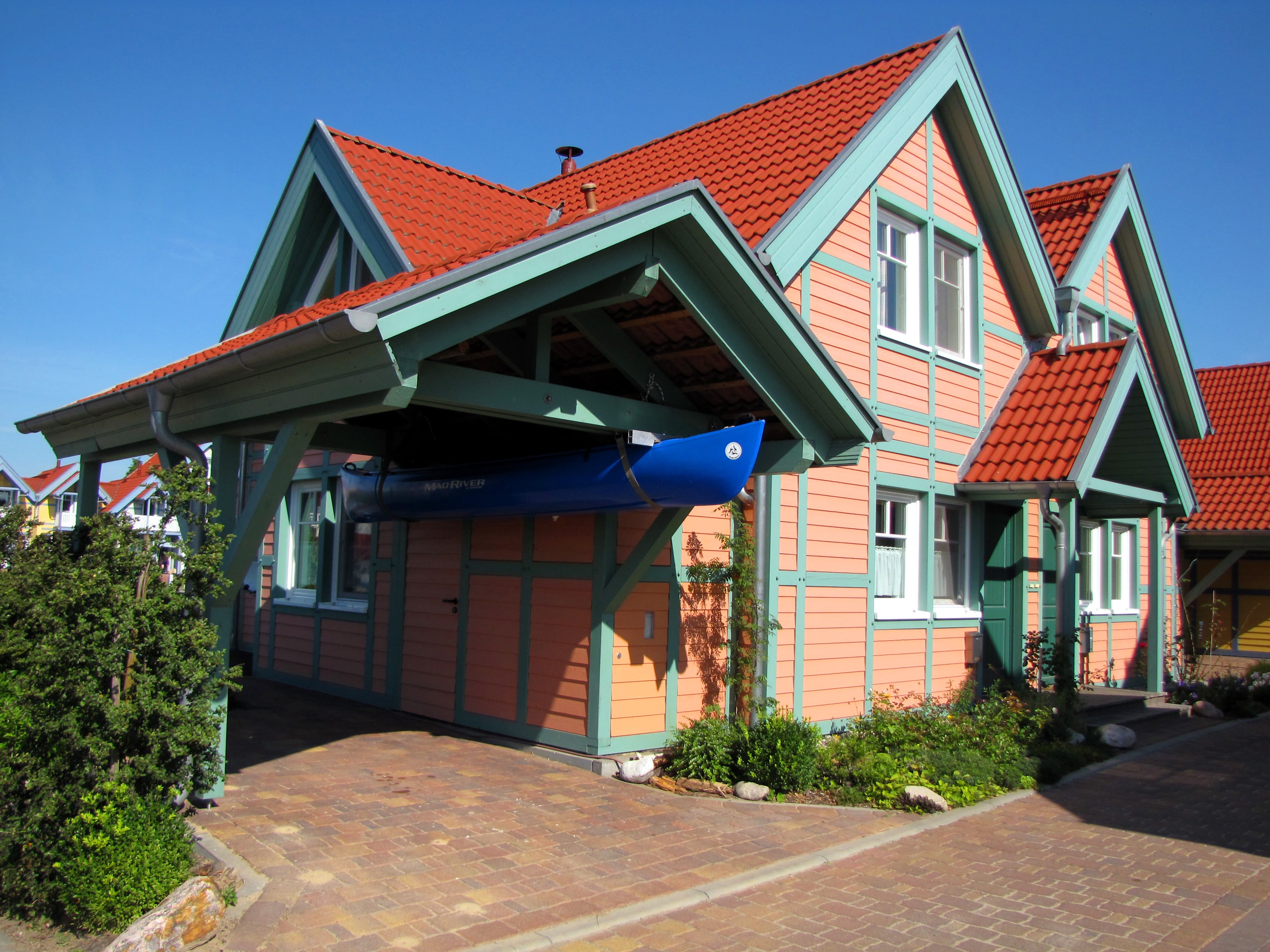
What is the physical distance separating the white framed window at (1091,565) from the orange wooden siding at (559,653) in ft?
31.8

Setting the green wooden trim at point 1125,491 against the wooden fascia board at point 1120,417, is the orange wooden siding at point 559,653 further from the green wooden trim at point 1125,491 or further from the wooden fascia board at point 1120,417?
the green wooden trim at point 1125,491

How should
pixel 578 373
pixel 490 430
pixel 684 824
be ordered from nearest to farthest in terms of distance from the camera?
pixel 684 824, pixel 578 373, pixel 490 430

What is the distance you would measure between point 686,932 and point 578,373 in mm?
4526

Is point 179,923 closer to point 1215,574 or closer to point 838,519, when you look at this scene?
point 838,519

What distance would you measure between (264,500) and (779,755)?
14.2 ft

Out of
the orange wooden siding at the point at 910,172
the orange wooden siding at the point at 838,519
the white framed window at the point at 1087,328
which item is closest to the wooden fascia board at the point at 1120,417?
the orange wooden siding at the point at 838,519

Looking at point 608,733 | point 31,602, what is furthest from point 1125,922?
point 31,602

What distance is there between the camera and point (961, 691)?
1159 cm

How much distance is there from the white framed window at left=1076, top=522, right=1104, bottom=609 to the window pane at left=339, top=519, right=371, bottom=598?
34.2ft

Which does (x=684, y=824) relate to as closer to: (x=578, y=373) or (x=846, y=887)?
(x=846, y=887)

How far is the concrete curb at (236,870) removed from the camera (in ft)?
16.2

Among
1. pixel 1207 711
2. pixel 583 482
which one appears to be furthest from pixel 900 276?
pixel 1207 711

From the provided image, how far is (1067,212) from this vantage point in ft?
52.0

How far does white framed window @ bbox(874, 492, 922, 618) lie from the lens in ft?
35.7
